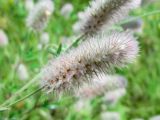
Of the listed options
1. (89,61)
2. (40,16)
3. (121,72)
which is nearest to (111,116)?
(121,72)

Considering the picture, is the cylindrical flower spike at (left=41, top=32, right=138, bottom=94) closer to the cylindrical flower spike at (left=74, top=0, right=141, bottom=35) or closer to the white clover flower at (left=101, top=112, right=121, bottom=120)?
the cylindrical flower spike at (left=74, top=0, right=141, bottom=35)

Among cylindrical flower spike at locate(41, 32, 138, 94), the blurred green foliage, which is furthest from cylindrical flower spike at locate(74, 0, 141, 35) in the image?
the blurred green foliage

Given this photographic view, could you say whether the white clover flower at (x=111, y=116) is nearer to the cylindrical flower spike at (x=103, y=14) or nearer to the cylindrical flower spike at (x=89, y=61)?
the cylindrical flower spike at (x=103, y=14)

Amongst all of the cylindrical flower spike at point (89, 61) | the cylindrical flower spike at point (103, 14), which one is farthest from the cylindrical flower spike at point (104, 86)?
the cylindrical flower spike at point (89, 61)

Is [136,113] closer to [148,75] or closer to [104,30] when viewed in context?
[148,75]

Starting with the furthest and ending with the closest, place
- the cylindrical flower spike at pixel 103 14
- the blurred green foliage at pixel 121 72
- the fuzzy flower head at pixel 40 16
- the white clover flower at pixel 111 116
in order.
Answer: the blurred green foliage at pixel 121 72
the white clover flower at pixel 111 116
the fuzzy flower head at pixel 40 16
the cylindrical flower spike at pixel 103 14

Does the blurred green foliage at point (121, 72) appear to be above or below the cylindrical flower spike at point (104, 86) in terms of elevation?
above

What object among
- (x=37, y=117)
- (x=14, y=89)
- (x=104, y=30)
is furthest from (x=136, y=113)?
(x=104, y=30)
